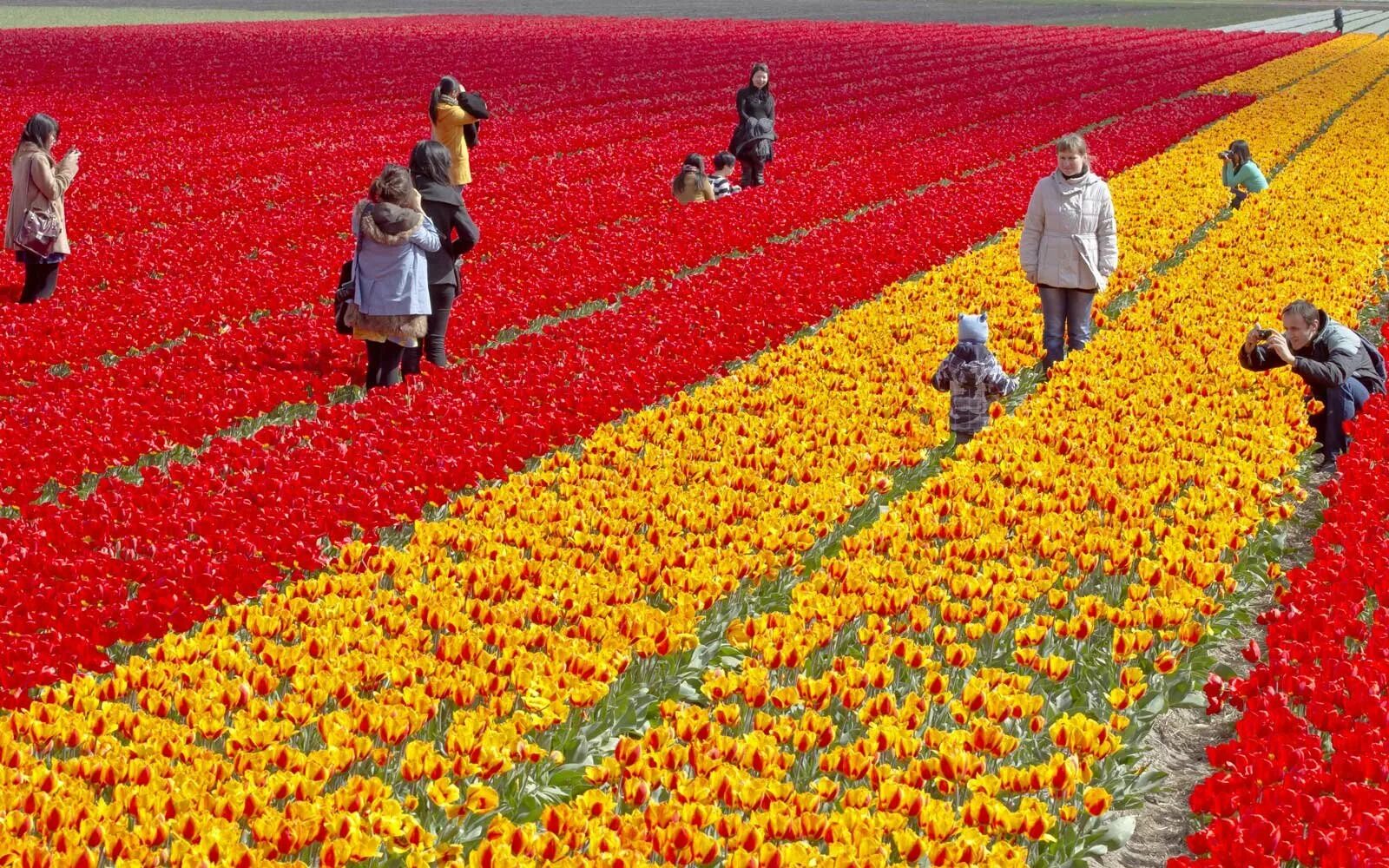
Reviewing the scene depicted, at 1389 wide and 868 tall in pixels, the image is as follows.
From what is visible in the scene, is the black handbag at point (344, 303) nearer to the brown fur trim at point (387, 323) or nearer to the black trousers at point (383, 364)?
the brown fur trim at point (387, 323)

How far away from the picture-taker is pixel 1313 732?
621cm

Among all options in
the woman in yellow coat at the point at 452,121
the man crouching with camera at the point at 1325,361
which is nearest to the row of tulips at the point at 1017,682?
the man crouching with camera at the point at 1325,361

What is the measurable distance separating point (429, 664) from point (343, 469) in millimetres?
3159

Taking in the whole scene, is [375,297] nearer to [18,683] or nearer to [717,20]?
[18,683]

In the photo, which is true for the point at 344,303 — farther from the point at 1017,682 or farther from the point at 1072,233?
the point at 1017,682

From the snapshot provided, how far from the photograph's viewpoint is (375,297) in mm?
11359

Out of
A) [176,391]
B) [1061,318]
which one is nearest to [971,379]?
[1061,318]

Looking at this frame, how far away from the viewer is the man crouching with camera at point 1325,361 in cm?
1010

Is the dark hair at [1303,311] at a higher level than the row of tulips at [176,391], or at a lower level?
higher

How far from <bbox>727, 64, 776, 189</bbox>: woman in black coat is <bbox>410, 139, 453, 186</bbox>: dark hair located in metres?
10.4

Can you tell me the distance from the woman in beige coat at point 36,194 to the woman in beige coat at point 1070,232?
28.0 feet

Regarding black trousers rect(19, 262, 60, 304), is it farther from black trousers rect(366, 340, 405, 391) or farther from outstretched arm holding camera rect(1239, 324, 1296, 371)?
outstretched arm holding camera rect(1239, 324, 1296, 371)

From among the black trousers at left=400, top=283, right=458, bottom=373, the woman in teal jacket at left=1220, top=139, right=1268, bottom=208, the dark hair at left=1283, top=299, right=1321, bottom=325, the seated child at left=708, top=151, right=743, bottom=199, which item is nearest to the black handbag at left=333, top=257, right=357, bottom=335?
the black trousers at left=400, top=283, right=458, bottom=373

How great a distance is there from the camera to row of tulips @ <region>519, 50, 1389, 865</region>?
5.15m
